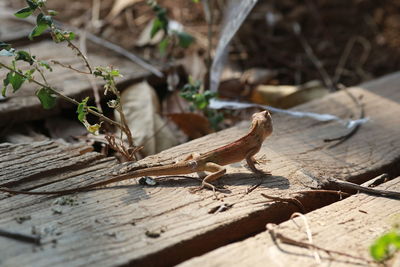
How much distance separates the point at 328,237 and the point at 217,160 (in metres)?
0.94

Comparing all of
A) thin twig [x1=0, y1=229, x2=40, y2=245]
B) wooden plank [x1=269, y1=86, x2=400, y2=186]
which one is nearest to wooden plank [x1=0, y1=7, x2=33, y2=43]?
wooden plank [x1=269, y1=86, x2=400, y2=186]

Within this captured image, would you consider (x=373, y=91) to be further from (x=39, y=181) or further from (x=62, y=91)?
(x=39, y=181)

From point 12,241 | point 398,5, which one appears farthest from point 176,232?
point 398,5

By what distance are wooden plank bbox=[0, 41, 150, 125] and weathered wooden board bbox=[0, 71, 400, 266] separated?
0.95m

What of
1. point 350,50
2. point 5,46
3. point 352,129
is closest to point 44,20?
point 5,46

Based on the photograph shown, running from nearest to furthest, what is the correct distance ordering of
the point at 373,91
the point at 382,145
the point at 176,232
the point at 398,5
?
the point at 176,232, the point at 382,145, the point at 373,91, the point at 398,5

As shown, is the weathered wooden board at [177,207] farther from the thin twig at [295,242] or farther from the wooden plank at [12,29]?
the wooden plank at [12,29]

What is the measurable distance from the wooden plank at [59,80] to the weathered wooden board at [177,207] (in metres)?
0.95

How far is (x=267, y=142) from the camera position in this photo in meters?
3.47

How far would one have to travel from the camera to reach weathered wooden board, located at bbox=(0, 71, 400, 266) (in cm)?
223

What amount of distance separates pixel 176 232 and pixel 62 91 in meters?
1.98

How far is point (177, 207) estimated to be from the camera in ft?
8.52

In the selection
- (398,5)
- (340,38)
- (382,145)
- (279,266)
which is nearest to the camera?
(279,266)

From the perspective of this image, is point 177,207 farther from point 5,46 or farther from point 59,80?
point 59,80
